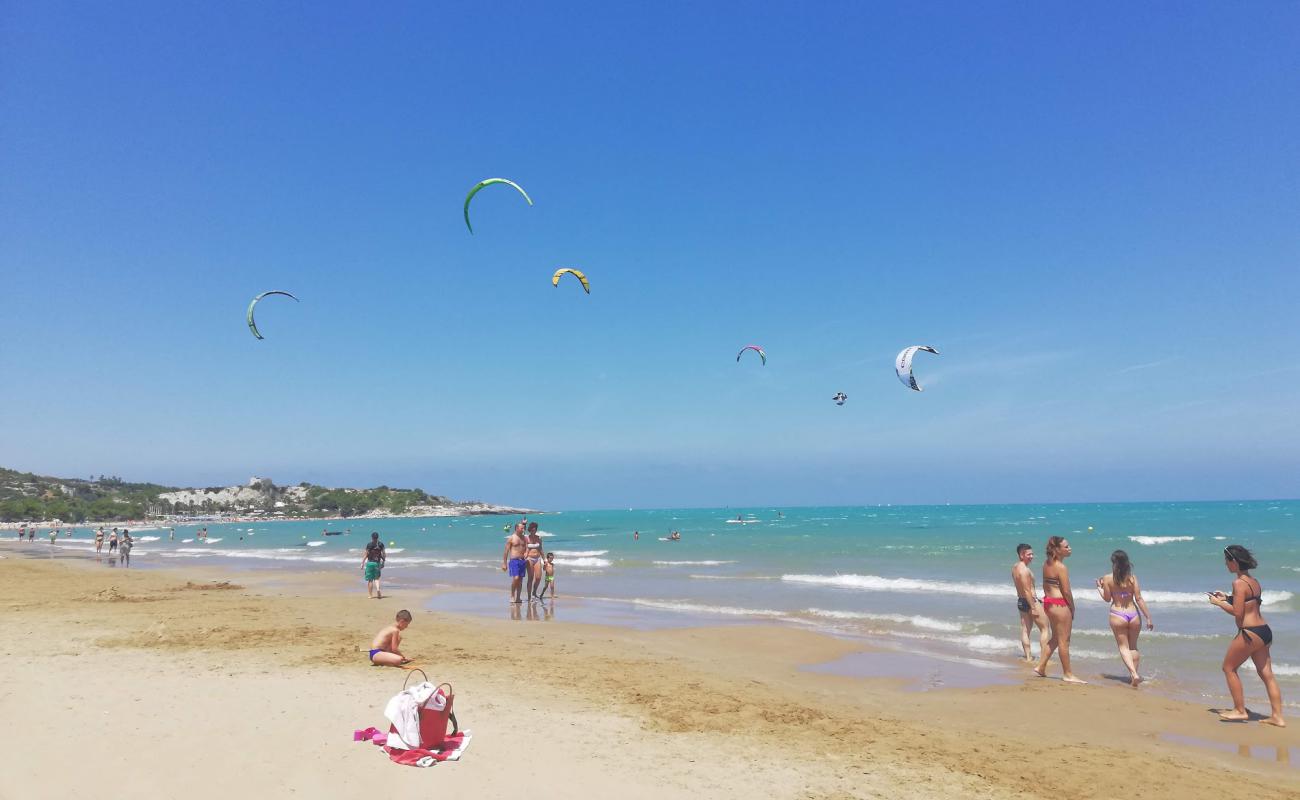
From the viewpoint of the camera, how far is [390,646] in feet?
28.7

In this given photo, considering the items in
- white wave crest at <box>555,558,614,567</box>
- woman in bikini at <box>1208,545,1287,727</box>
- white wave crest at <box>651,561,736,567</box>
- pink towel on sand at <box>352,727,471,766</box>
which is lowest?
white wave crest at <box>555,558,614,567</box>

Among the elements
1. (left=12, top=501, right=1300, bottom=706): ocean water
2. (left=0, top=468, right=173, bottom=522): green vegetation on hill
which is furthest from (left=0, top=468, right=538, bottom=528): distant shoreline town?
(left=12, top=501, right=1300, bottom=706): ocean water

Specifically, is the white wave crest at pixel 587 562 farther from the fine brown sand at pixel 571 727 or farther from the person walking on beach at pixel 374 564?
the fine brown sand at pixel 571 727

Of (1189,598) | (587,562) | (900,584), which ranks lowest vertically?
(587,562)

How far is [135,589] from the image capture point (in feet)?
61.2

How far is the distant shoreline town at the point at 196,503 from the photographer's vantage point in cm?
11106

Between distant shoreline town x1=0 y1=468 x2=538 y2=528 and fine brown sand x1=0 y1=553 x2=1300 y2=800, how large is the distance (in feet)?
393

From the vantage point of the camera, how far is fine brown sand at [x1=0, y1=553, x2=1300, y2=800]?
5.14 m

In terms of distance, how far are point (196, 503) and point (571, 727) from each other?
169 meters

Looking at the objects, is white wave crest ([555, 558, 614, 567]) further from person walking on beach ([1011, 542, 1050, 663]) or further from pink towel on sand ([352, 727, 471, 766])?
pink towel on sand ([352, 727, 471, 766])

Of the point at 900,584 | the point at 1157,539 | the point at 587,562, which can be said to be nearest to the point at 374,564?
the point at 900,584

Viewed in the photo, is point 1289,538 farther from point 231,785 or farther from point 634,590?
point 231,785

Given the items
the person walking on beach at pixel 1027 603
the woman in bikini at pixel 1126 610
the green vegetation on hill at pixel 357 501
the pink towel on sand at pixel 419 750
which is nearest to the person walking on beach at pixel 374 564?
the pink towel on sand at pixel 419 750

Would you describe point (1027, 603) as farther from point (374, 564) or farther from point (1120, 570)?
point (374, 564)
